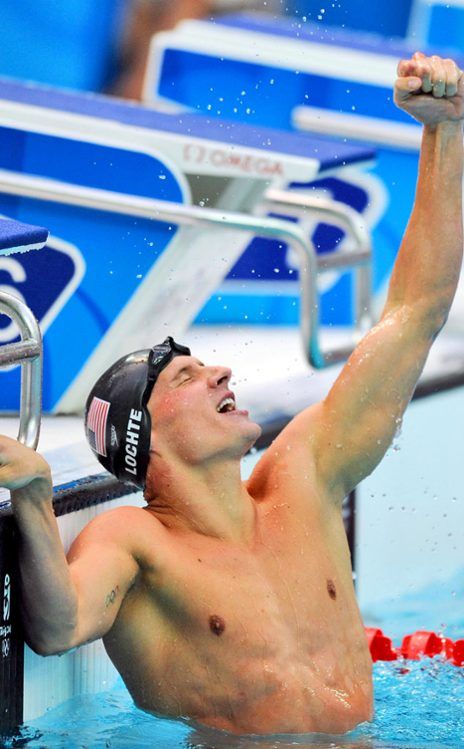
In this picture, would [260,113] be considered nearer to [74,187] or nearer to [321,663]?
[74,187]

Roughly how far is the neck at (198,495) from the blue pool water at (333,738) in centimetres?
33

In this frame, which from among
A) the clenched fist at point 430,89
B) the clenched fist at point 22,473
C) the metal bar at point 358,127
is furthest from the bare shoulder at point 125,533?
the metal bar at point 358,127

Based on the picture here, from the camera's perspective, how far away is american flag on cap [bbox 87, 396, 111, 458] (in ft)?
9.02

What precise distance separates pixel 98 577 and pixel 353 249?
2157mm

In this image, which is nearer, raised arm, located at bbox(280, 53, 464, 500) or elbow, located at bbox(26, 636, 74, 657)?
elbow, located at bbox(26, 636, 74, 657)

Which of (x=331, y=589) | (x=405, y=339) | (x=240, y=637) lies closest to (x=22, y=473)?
(x=240, y=637)

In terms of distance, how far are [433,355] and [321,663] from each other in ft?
7.17

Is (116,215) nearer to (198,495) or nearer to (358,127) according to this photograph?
(198,495)

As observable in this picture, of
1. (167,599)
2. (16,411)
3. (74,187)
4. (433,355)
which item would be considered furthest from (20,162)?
(167,599)

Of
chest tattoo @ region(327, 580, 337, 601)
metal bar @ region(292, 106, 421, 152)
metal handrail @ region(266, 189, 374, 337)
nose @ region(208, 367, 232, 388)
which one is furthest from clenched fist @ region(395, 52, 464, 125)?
metal bar @ region(292, 106, 421, 152)

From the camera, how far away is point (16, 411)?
12.6 feet

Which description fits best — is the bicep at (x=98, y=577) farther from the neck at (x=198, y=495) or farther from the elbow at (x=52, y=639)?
the neck at (x=198, y=495)

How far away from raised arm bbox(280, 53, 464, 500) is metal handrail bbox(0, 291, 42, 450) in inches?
21.2

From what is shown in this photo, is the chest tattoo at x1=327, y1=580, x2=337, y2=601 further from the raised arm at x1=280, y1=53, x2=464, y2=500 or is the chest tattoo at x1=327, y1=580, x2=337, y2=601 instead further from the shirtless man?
the raised arm at x1=280, y1=53, x2=464, y2=500
